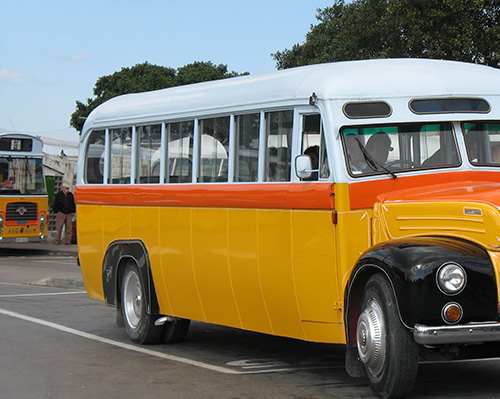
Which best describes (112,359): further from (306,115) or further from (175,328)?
(306,115)

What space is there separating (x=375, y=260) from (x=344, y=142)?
1.13m

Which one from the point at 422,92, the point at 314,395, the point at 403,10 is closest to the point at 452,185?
the point at 422,92

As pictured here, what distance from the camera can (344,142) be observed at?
755 centimetres

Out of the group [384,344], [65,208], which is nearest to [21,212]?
[65,208]

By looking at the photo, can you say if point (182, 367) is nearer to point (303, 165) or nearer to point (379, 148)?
point (303, 165)

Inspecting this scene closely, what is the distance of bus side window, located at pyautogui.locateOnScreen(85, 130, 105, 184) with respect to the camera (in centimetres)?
1166

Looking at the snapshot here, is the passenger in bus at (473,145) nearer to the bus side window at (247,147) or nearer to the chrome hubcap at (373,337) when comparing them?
the chrome hubcap at (373,337)

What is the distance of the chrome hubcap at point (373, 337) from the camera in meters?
6.87

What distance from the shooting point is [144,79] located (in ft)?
259

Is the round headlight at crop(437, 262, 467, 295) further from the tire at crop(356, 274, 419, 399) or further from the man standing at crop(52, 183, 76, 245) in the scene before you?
the man standing at crop(52, 183, 76, 245)

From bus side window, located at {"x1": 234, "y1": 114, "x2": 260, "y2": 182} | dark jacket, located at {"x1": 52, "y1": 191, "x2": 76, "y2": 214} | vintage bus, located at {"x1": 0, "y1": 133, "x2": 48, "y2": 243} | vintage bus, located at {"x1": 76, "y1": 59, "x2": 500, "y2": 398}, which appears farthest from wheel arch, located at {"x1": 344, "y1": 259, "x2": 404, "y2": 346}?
dark jacket, located at {"x1": 52, "y1": 191, "x2": 76, "y2": 214}

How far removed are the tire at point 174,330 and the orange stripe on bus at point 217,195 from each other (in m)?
1.32

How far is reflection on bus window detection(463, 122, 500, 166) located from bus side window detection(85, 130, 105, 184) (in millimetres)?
5245

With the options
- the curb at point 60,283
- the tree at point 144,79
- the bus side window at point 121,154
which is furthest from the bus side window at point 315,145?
the tree at point 144,79
